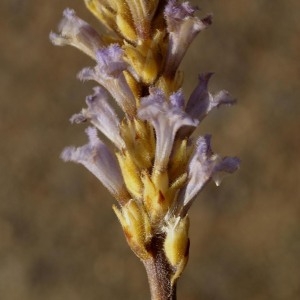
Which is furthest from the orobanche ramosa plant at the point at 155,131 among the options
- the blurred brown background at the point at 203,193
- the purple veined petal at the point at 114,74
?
the blurred brown background at the point at 203,193

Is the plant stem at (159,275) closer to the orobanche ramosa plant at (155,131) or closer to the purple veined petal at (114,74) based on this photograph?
the orobanche ramosa plant at (155,131)

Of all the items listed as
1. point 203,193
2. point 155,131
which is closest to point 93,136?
point 155,131

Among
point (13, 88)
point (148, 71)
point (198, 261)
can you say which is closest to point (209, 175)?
point (148, 71)

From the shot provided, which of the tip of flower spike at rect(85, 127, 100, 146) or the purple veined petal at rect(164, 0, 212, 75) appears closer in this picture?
the purple veined petal at rect(164, 0, 212, 75)

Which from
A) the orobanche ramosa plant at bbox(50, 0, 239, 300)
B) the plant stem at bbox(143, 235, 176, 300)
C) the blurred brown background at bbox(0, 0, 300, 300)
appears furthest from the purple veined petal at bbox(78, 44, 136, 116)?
the blurred brown background at bbox(0, 0, 300, 300)

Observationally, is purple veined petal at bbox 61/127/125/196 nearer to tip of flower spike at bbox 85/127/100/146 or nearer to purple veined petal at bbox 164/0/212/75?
tip of flower spike at bbox 85/127/100/146

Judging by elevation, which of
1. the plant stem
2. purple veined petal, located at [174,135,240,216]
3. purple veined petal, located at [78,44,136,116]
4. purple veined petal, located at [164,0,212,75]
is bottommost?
the plant stem
